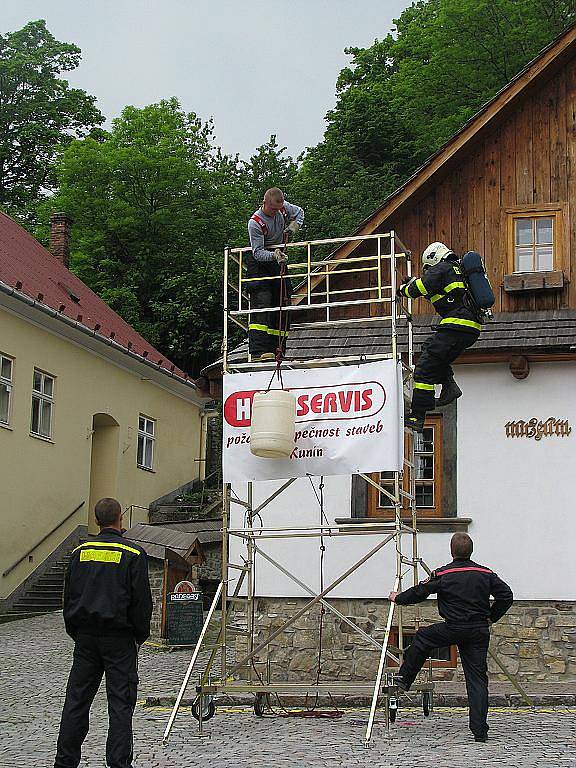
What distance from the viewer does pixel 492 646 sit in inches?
559

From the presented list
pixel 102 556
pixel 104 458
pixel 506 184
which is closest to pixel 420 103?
pixel 104 458

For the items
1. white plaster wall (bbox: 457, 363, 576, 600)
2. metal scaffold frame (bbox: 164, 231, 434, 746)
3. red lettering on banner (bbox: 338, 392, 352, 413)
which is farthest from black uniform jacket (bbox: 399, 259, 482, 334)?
white plaster wall (bbox: 457, 363, 576, 600)

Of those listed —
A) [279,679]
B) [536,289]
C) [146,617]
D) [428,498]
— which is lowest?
[279,679]

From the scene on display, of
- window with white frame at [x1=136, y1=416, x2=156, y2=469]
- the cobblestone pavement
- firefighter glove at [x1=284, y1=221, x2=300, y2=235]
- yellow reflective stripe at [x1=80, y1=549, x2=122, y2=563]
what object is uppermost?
firefighter glove at [x1=284, y1=221, x2=300, y2=235]

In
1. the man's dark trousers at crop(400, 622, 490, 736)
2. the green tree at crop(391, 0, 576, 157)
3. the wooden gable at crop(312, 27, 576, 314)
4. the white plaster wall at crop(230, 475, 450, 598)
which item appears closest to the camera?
the man's dark trousers at crop(400, 622, 490, 736)

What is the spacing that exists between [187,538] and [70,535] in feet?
20.3

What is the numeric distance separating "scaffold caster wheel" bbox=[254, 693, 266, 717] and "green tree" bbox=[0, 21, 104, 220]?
33.1 metres

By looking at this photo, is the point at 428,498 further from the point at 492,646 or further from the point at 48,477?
the point at 48,477

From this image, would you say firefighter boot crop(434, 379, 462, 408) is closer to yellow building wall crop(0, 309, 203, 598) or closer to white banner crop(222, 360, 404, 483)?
white banner crop(222, 360, 404, 483)

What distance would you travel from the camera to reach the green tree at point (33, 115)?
4294 centimetres

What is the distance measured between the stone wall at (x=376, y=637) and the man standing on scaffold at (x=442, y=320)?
152 inches

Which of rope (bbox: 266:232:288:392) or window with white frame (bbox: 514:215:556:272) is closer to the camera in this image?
rope (bbox: 266:232:288:392)

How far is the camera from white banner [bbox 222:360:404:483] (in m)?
11.4

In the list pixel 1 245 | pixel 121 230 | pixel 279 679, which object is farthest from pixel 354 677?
pixel 121 230
